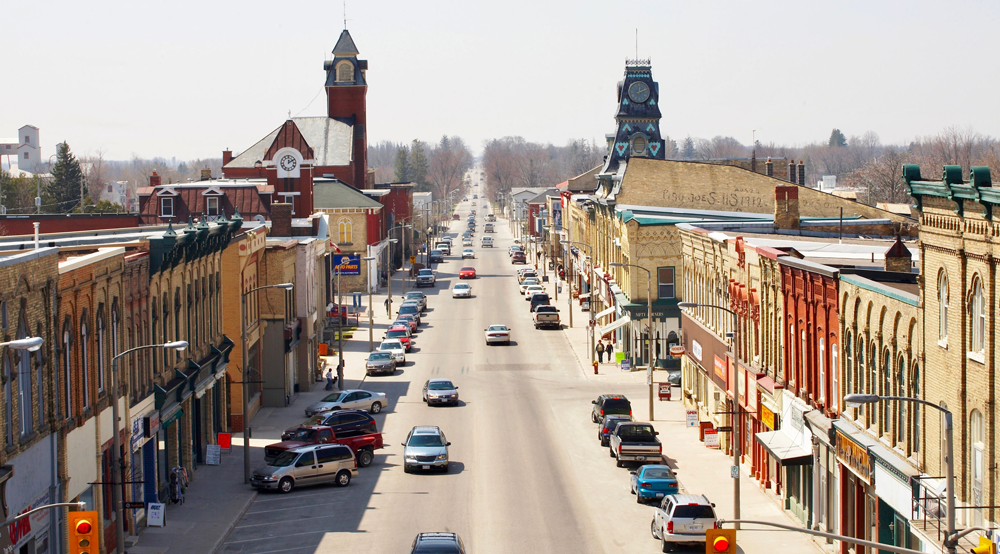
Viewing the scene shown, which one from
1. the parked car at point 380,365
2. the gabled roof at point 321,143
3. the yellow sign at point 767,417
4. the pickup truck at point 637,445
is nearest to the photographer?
the yellow sign at point 767,417

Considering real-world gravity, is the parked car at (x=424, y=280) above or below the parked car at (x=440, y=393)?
above

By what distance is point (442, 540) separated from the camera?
87.1ft

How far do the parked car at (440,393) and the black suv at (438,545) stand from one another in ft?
90.3

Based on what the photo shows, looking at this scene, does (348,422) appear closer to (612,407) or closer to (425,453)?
(425,453)

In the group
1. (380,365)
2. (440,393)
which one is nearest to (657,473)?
(440,393)

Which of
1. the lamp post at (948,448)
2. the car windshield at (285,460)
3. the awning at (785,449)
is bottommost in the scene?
the car windshield at (285,460)

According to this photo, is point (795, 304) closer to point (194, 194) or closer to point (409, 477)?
point (409, 477)

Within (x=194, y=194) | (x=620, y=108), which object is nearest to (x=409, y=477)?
(x=194, y=194)

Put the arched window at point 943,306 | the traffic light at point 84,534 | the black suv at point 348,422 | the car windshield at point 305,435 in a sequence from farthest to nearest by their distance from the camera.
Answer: the black suv at point 348,422, the car windshield at point 305,435, the arched window at point 943,306, the traffic light at point 84,534

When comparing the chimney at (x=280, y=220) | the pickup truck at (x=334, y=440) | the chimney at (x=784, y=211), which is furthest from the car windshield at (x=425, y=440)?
the chimney at (x=280, y=220)

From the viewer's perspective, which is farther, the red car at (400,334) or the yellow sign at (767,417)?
the red car at (400,334)

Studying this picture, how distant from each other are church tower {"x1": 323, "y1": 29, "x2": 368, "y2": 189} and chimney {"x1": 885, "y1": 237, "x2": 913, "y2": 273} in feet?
327

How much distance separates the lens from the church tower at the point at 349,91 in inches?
5084

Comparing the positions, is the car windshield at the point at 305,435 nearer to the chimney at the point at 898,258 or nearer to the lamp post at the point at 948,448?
the chimney at the point at 898,258
